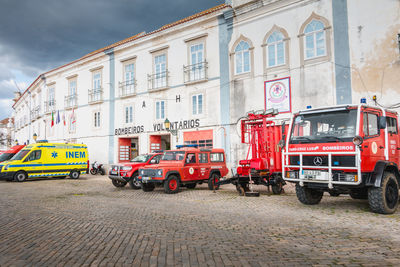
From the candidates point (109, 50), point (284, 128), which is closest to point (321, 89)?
point (284, 128)

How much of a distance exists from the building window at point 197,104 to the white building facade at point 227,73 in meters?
0.07

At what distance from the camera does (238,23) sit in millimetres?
19250

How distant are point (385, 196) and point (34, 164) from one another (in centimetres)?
1909

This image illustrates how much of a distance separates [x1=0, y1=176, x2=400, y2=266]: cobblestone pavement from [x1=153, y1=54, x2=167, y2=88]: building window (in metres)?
14.5

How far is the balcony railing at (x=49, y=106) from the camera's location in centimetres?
3247

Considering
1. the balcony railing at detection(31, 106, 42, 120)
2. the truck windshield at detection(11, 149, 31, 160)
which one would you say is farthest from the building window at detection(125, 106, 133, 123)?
the balcony railing at detection(31, 106, 42, 120)

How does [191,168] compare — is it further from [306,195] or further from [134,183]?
[306,195]

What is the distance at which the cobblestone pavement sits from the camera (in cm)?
460

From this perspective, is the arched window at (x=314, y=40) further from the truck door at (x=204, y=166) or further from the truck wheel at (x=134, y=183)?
the truck wheel at (x=134, y=183)

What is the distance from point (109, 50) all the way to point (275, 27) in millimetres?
15004

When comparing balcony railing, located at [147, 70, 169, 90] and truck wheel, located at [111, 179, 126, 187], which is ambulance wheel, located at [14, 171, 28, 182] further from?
balcony railing, located at [147, 70, 169, 90]

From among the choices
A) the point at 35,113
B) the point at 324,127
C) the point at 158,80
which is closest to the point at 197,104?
the point at 158,80

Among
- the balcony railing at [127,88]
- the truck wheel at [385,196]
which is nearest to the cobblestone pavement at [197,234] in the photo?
the truck wheel at [385,196]

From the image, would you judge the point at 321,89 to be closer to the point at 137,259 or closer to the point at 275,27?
the point at 275,27
